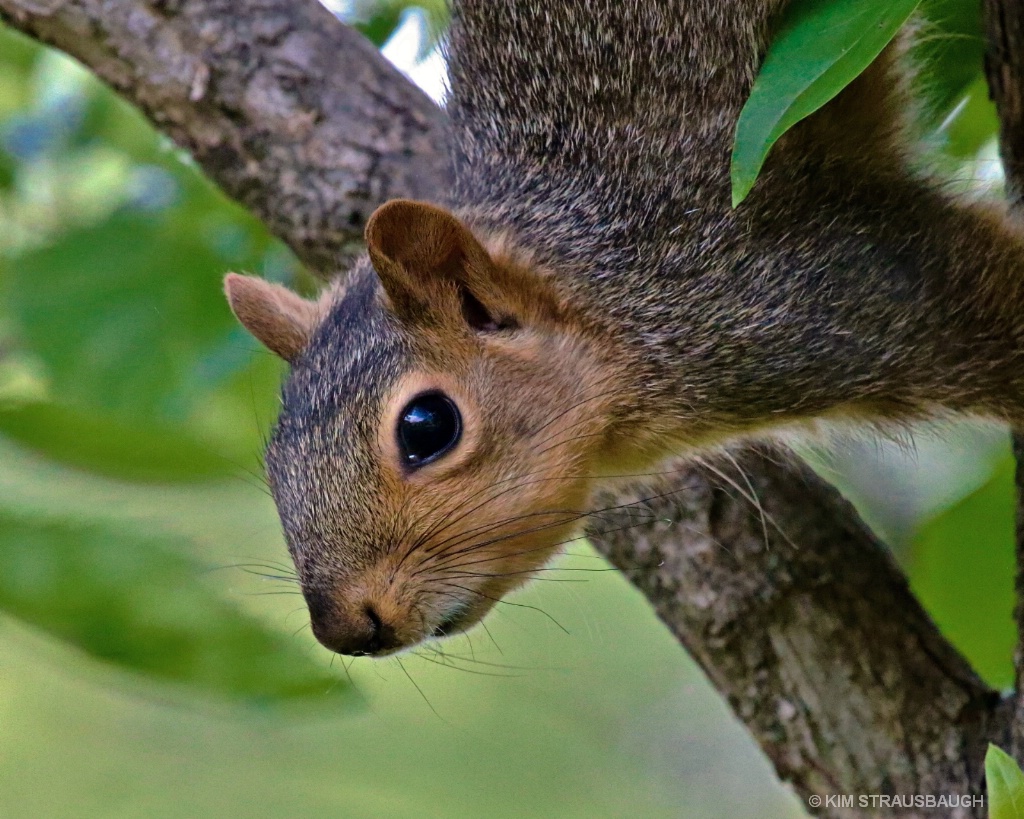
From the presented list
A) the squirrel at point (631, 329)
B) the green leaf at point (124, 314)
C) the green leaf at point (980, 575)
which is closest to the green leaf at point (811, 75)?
the squirrel at point (631, 329)

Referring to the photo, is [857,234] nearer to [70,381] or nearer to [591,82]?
[591,82]

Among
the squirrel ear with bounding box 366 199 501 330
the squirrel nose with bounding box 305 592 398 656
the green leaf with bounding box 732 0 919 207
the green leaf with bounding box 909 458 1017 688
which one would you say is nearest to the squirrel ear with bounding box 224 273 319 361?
the squirrel ear with bounding box 366 199 501 330

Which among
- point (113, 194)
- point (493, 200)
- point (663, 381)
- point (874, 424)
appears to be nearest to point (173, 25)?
point (113, 194)

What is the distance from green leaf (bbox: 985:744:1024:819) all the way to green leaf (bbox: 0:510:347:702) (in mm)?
856

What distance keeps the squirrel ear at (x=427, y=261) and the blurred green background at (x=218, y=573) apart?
415 millimetres

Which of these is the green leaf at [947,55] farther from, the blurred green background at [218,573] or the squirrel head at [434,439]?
the squirrel head at [434,439]

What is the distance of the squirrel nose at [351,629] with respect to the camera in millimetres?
1261

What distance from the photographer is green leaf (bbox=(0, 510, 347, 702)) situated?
5.08 ft

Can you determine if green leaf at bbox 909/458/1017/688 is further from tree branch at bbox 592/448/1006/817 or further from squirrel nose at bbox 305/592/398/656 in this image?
squirrel nose at bbox 305/592/398/656

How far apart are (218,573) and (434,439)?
22.5 inches

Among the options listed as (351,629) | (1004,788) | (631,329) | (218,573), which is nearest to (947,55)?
(631,329)

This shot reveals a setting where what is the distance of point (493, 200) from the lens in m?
1.55

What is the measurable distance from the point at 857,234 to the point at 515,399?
Answer: 0.46m

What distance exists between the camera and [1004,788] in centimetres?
98
